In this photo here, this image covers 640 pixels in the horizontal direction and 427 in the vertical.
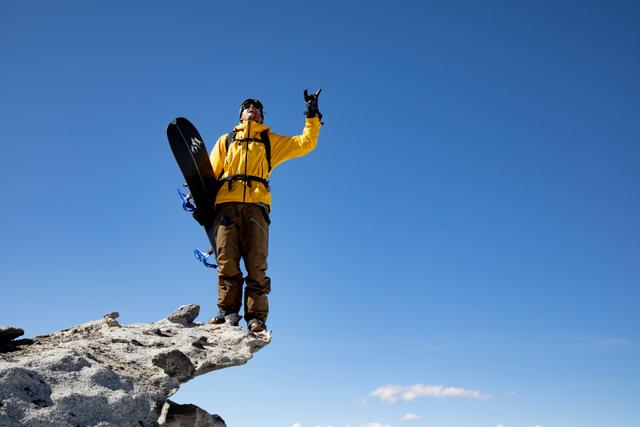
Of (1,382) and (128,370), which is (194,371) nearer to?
(128,370)

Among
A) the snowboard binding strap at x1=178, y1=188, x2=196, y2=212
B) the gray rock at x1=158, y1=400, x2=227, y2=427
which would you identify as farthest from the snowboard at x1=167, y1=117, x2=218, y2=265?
the gray rock at x1=158, y1=400, x2=227, y2=427

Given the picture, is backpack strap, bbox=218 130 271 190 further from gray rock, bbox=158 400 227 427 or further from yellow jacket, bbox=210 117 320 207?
gray rock, bbox=158 400 227 427

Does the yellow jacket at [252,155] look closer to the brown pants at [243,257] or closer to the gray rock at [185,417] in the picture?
the brown pants at [243,257]

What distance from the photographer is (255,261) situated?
341 inches

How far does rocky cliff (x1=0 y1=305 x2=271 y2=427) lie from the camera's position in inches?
179

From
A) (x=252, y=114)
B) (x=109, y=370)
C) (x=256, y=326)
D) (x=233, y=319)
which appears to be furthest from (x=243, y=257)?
(x=109, y=370)

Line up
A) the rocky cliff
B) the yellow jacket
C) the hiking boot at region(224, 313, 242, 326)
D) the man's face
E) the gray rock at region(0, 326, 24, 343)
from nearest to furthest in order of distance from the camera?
1. the rocky cliff
2. the gray rock at region(0, 326, 24, 343)
3. the hiking boot at region(224, 313, 242, 326)
4. the yellow jacket
5. the man's face

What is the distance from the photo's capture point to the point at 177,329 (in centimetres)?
768

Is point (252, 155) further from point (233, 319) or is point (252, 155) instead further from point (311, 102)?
point (233, 319)

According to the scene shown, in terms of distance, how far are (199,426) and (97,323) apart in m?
2.97

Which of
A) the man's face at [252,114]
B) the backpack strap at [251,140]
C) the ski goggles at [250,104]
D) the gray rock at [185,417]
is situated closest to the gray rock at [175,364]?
the gray rock at [185,417]

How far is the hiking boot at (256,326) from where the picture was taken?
816 centimetres

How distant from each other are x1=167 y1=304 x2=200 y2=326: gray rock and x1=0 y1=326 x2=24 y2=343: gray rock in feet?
7.40

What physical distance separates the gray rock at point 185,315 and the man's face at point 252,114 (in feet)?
11.2
